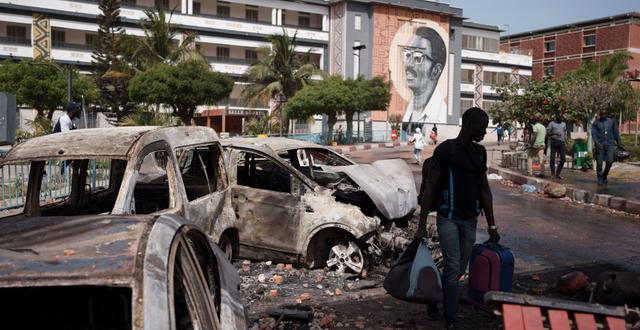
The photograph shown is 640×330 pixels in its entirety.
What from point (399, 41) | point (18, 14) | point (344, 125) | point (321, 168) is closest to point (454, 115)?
point (399, 41)

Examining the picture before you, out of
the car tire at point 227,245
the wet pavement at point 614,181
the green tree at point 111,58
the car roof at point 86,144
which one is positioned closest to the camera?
the car roof at point 86,144

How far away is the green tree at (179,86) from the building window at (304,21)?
22.8 m

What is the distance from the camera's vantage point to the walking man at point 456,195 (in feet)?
15.0

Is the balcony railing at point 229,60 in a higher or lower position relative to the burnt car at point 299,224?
higher

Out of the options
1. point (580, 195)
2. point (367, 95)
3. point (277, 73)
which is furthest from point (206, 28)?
point (580, 195)

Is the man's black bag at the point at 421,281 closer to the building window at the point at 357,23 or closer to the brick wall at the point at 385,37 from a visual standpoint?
the brick wall at the point at 385,37

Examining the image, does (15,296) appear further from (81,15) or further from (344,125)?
(344,125)

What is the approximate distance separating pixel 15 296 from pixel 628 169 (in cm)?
Answer: 2098

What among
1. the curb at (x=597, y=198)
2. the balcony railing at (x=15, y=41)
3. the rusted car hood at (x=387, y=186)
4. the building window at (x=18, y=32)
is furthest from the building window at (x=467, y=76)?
the rusted car hood at (x=387, y=186)

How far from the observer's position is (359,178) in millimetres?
6930

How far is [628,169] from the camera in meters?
19.8

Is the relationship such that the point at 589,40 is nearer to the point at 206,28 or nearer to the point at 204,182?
the point at 206,28

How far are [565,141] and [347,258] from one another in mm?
11242

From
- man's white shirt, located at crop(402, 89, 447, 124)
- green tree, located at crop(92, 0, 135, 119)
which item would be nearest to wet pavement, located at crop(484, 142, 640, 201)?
green tree, located at crop(92, 0, 135, 119)
